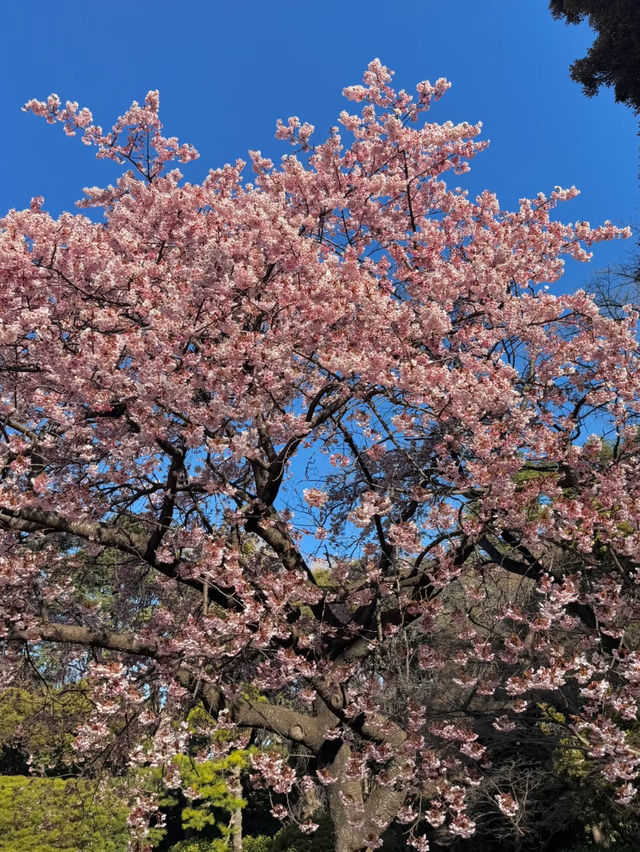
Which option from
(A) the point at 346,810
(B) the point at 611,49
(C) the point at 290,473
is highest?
(B) the point at 611,49

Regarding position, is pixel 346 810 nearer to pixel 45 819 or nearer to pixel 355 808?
pixel 355 808

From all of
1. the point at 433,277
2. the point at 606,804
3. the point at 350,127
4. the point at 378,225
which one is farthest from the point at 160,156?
the point at 606,804

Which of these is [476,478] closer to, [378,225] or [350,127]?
[378,225]

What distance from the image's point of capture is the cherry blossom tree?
5.16m

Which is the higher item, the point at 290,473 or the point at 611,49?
the point at 611,49

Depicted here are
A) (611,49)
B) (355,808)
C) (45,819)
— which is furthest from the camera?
(45,819)

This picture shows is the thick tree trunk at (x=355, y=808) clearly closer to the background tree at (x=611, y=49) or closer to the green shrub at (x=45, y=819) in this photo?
the green shrub at (x=45, y=819)

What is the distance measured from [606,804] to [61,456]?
10.1 meters

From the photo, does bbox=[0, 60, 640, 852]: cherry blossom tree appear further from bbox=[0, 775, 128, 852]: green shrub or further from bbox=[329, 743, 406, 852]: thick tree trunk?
bbox=[0, 775, 128, 852]: green shrub

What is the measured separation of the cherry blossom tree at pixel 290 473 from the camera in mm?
5156

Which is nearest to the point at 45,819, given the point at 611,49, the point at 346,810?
the point at 346,810

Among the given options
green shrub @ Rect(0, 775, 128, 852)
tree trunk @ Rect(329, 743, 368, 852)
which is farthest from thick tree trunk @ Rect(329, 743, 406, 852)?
green shrub @ Rect(0, 775, 128, 852)

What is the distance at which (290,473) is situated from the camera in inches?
279

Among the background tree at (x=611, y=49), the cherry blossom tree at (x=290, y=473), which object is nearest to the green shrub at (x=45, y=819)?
the cherry blossom tree at (x=290, y=473)
